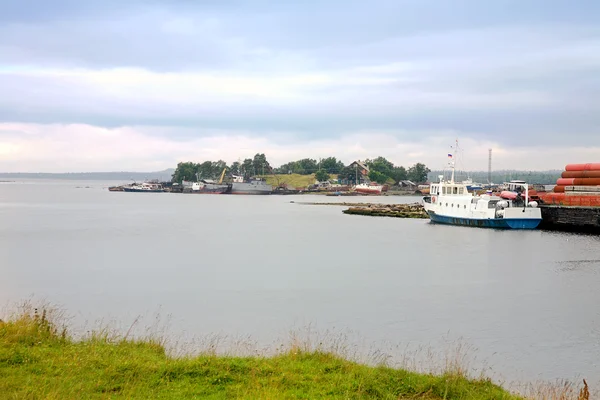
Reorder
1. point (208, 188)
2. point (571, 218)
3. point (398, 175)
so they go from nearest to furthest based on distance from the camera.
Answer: point (571, 218) < point (208, 188) < point (398, 175)

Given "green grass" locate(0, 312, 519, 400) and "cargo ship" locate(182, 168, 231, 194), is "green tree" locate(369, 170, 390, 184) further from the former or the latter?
"green grass" locate(0, 312, 519, 400)

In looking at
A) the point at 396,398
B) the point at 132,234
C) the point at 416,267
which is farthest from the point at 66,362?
the point at 132,234

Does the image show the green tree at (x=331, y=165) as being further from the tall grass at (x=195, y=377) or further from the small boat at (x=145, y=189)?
the tall grass at (x=195, y=377)

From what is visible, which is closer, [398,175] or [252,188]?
[252,188]

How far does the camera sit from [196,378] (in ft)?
30.3

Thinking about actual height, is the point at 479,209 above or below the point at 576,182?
below

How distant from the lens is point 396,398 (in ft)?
28.9

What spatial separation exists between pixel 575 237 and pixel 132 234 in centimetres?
3429

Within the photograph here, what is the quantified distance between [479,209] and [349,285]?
30.7 metres

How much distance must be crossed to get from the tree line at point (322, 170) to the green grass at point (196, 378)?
166m

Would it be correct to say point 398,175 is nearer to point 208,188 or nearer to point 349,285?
point 208,188

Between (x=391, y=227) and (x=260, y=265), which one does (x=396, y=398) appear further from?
(x=391, y=227)

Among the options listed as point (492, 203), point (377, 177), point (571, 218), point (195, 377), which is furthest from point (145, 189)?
point (195, 377)

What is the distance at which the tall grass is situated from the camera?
852 cm
